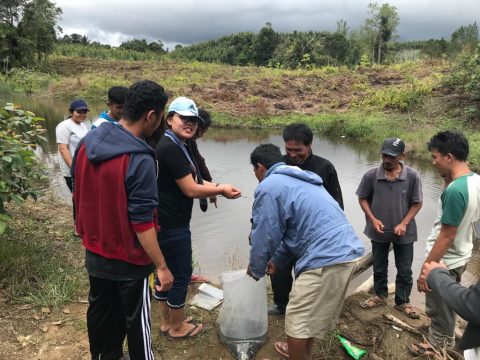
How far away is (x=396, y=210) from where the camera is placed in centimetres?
333

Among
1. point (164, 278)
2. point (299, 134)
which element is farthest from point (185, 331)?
point (299, 134)

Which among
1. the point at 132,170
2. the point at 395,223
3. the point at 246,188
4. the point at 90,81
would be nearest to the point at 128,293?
the point at 132,170

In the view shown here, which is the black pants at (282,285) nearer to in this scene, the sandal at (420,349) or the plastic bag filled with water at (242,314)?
the plastic bag filled with water at (242,314)

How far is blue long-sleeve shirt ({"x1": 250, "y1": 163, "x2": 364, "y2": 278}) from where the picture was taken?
2146 mm

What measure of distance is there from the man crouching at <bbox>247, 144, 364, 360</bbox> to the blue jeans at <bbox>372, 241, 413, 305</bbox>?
4.50 feet

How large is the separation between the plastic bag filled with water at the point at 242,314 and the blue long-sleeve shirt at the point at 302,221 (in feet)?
1.84

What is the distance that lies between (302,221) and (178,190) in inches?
33.4

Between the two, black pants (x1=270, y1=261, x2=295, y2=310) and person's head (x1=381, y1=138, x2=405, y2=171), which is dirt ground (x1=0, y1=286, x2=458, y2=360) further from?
person's head (x1=381, y1=138, x2=405, y2=171)

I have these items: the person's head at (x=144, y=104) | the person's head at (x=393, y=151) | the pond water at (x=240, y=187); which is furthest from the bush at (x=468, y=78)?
the person's head at (x=144, y=104)

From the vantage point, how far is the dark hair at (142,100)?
1.90 m

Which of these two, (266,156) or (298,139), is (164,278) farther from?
(298,139)

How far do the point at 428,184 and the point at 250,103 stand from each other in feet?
39.7

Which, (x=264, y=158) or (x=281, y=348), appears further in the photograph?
(x=281, y=348)

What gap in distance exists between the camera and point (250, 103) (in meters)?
19.2
